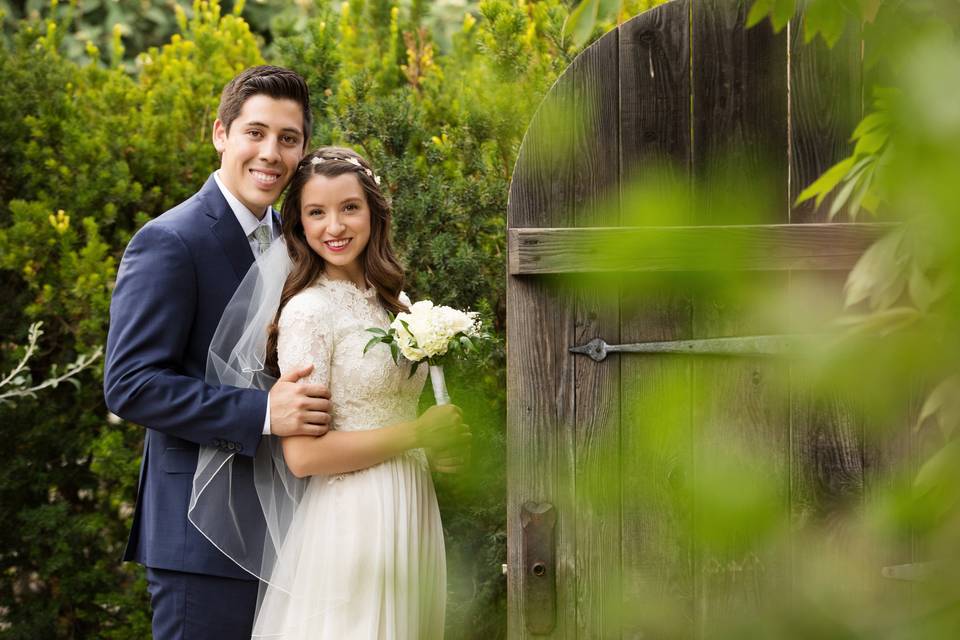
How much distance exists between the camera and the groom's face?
2.53 metres

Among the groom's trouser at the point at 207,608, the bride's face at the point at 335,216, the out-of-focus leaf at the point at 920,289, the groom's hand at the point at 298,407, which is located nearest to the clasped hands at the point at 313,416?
the groom's hand at the point at 298,407

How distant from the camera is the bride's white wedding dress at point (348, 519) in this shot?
7.59ft

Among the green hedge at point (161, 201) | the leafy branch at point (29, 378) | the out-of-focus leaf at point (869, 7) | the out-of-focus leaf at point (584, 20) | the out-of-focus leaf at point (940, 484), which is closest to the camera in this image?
the out-of-focus leaf at point (940, 484)

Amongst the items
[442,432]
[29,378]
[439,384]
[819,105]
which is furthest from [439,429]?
[29,378]

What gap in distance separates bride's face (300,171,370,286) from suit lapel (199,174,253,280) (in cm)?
22

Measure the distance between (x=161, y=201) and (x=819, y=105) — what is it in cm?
293

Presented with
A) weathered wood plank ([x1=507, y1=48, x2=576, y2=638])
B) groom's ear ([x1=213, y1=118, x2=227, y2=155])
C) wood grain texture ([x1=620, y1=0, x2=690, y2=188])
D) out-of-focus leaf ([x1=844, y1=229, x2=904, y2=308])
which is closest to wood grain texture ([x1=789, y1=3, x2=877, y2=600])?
wood grain texture ([x1=620, y1=0, x2=690, y2=188])

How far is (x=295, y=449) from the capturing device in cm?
229

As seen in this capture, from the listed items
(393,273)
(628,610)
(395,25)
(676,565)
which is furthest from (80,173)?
(628,610)

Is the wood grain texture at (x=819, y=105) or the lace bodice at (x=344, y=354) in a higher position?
the wood grain texture at (x=819, y=105)

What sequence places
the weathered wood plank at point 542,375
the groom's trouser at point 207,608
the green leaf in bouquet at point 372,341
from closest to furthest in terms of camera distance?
the weathered wood plank at point 542,375 < the green leaf in bouquet at point 372,341 < the groom's trouser at point 207,608

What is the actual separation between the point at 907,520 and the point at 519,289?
170 cm

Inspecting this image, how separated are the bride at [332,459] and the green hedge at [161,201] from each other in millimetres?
850

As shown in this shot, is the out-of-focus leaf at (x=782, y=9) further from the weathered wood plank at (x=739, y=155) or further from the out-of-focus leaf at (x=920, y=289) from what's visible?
the weathered wood plank at (x=739, y=155)
